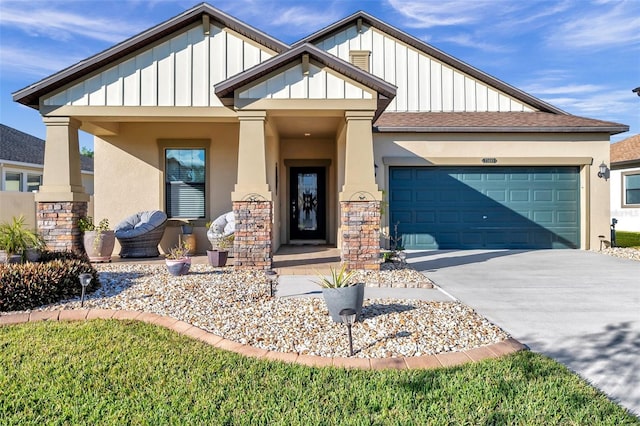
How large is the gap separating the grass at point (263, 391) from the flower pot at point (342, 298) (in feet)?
3.76

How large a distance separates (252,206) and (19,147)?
16.7 m

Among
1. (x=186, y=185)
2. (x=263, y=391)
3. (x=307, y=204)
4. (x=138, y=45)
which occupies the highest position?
(x=138, y=45)

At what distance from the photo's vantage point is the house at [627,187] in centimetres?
1728

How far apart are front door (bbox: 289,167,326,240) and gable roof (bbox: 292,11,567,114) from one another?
431 centimetres

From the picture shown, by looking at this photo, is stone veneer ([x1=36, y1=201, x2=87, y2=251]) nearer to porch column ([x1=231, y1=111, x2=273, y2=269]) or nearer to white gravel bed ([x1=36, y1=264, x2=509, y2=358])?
white gravel bed ([x1=36, y1=264, x2=509, y2=358])

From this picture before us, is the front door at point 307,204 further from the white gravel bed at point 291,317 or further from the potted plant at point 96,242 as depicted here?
the white gravel bed at point 291,317

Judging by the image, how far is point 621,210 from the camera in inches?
710

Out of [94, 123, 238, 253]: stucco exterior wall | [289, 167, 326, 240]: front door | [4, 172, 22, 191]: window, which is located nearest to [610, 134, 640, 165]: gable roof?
[289, 167, 326, 240]: front door

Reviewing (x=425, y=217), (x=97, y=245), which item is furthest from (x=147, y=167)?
(x=425, y=217)

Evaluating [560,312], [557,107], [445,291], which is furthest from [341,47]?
[560,312]

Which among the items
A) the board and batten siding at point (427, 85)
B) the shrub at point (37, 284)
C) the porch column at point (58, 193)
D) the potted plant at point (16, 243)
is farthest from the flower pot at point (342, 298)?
the board and batten siding at point (427, 85)

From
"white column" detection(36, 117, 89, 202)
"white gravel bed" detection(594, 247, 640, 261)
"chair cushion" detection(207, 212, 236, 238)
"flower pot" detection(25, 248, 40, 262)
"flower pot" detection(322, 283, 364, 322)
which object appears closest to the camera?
"flower pot" detection(322, 283, 364, 322)

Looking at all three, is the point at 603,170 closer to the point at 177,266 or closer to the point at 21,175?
the point at 177,266

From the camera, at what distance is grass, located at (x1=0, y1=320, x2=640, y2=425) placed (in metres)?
2.76
